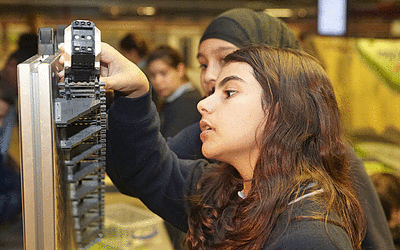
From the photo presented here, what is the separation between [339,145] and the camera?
0.71 m

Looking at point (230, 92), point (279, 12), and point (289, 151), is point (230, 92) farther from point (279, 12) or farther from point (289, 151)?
point (279, 12)

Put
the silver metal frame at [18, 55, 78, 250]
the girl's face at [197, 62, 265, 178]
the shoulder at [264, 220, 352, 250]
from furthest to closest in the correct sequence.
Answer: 1. the girl's face at [197, 62, 265, 178]
2. the shoulder at [264, 220, 352, 250]
3. the silver metal frame at [18, 55, 78, 250]

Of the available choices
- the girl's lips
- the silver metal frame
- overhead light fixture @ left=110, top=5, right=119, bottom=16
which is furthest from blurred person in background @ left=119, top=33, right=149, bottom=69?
the silver metal frame

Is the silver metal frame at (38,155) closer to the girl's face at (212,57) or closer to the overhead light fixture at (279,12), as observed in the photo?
the girl's face at (212,57)

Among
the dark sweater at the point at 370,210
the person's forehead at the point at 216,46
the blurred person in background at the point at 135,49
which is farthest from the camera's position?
the blurred person in background at the point at 135,49

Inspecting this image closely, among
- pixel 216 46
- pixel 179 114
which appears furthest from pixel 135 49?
pixel 216 46

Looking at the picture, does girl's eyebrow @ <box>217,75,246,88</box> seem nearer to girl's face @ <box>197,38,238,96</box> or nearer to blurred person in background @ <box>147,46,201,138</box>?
girl's face @ <box>197,38,238,96</box>

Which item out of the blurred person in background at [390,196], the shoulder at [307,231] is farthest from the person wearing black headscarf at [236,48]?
the blurred person in background at [390,196]

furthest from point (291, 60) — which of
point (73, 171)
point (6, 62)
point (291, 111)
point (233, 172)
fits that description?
point (6, 62)

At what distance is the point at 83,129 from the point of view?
20.7 inches

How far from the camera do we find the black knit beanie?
0.96m

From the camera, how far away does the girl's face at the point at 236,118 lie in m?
0.66

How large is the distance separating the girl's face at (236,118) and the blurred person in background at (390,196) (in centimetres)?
143

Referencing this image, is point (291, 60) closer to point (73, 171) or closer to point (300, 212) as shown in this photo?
point (300, 212)
